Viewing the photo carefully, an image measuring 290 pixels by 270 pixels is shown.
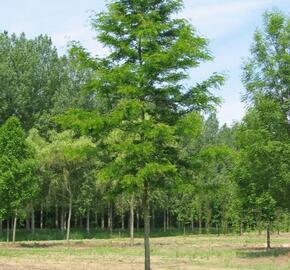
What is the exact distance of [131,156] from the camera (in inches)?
474

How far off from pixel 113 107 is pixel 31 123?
157 ft

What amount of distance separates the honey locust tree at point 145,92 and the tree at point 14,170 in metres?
26.1

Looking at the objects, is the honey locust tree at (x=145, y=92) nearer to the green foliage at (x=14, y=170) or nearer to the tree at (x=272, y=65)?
the tree at (x=272, y=65)

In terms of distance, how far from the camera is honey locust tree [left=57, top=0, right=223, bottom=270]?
12.0 metres

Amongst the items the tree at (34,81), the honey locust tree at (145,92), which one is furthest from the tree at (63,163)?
the honey locust tree at (145,92)

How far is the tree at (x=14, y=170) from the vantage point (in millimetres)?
37625

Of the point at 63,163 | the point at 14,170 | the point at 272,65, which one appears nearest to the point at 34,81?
the point at 63,163

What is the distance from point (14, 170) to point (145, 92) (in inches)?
1077

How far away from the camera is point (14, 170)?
3791 centimetres

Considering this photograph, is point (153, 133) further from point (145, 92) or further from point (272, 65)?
point (272, 65)

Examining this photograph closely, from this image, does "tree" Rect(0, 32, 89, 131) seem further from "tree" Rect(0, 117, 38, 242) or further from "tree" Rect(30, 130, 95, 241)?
"tree" Rect(0, 117, 38, 242)

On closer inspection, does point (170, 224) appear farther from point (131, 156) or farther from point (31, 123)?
point (131, 156)

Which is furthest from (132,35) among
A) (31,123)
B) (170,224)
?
(170,224)

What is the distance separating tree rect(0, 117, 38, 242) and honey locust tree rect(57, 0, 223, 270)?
26065 mm
